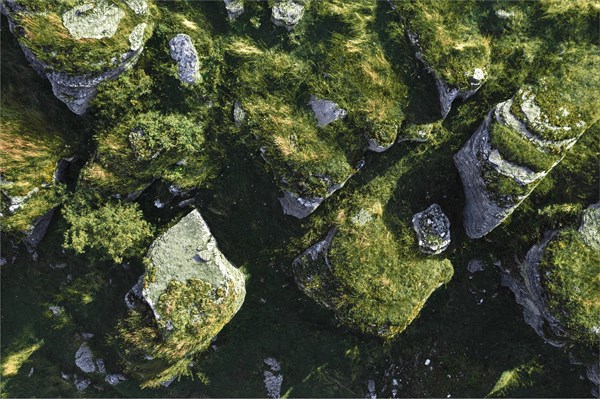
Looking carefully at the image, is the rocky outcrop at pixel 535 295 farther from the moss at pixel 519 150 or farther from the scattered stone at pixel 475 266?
the moss at pixel 519 150

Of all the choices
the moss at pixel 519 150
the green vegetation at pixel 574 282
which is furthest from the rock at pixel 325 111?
the green vegetation at pixel 574 282

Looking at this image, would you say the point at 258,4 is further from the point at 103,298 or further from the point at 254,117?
the point at 103,298

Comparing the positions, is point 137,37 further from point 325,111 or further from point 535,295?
point 535,295

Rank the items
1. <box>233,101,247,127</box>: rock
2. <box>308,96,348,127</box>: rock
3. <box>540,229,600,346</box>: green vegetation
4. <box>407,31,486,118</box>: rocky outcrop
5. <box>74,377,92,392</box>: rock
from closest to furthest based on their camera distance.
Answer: <box>540,229,600,346</box>: green vegetation → <box>407,31,486,118</box>: rocky outcrop → <box>308,96,348,127</box>: rock → <box>233,101,247,127</box>: rock → <box>74,377,92,392</box>: rock

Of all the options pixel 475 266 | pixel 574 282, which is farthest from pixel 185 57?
pixel 574 282

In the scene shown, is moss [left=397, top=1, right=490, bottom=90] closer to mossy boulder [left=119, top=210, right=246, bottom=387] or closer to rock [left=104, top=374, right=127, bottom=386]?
mossy boulder [left=119, top=210, right=246, bottom=387]

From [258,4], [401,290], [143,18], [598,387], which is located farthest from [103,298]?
[598,387]

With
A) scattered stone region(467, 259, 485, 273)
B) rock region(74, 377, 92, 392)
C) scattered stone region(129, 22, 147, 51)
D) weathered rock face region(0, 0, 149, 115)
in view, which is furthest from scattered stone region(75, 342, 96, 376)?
scattered stone region(467, 259, 485, 273)
